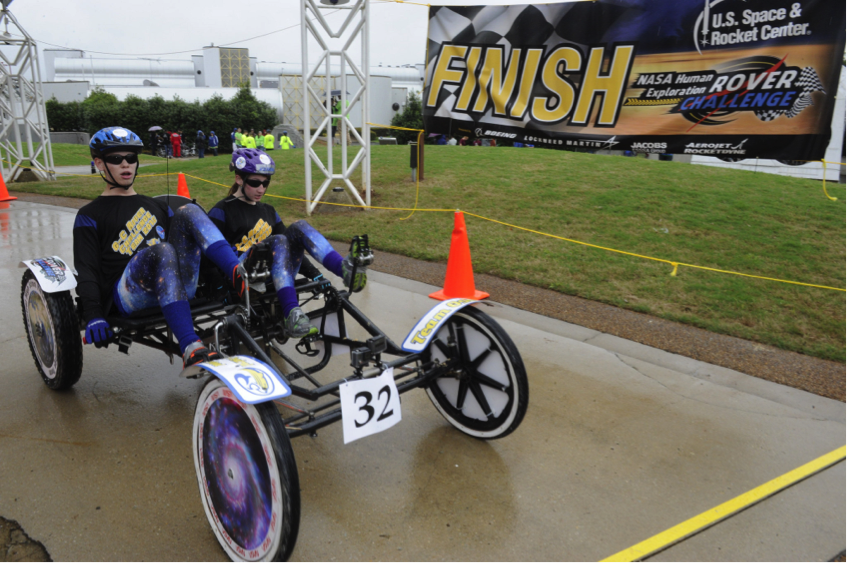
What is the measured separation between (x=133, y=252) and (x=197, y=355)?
4.37 ft

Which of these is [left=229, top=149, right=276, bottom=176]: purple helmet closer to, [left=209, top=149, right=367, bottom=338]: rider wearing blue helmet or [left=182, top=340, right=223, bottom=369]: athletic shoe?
[left=209, top=149, right=367, bottom=338]: rider wearing blue helmet

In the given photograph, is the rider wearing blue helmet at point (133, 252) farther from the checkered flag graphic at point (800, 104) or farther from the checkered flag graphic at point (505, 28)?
the checkered flag graphic at point (800, 104)

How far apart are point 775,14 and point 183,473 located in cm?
609

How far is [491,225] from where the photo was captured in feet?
28.2

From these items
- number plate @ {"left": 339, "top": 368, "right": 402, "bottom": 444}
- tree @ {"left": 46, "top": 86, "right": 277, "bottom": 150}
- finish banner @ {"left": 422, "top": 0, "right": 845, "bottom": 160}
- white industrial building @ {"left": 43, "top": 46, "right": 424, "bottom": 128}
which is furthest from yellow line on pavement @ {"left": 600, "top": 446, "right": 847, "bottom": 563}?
white industrial building @ {"left": 43, "top": 46, "right": 424, "bottom": 128}

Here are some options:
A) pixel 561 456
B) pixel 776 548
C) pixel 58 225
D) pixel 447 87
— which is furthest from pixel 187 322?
pixel 58 225

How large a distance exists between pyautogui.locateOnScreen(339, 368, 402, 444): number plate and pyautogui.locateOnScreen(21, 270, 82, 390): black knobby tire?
210cm

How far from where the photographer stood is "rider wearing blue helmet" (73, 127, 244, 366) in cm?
304

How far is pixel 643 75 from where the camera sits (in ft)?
19.7

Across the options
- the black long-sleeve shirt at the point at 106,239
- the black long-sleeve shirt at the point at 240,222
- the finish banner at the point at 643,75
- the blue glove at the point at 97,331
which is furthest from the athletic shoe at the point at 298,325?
the finish banner at the point at 643,75

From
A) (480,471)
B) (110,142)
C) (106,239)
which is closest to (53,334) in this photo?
(106,239)

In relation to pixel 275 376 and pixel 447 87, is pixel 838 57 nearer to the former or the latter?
pixel 447 87

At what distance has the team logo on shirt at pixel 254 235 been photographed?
148 inches

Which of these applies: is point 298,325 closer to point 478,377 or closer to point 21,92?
point 478,377
